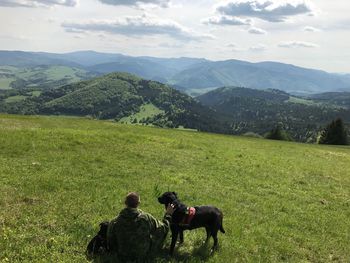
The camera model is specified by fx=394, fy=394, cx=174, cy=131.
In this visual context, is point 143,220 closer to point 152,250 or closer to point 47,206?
point 152,250

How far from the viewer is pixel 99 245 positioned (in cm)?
1205

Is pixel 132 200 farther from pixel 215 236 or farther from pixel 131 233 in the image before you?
pixel 215 236

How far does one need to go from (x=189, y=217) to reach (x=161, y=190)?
7.39 meters

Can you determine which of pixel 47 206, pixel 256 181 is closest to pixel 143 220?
pixel 47 206

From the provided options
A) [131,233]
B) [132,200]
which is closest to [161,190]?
[131,233]

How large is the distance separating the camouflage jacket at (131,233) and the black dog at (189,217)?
1.02 meters

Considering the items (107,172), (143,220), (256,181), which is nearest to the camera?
(143,220)

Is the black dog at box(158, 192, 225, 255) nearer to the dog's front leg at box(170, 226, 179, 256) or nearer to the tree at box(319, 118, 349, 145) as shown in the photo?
the dog's front leg at box(170, 226, 179, 256)

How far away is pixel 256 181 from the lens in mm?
26594

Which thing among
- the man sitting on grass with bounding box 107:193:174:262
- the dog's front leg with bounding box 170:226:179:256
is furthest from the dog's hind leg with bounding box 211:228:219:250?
the man sitting on grass with bounding box 107:193:174:262

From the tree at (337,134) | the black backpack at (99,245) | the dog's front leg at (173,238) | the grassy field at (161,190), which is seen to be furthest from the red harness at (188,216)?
the tree at (337,134)

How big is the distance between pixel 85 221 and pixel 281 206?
36.6 feet

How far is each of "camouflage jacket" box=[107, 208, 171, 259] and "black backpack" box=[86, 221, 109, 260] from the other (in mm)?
224

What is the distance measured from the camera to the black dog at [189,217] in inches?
499
